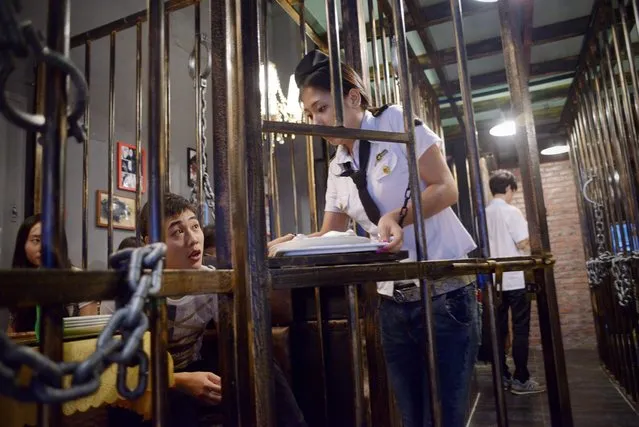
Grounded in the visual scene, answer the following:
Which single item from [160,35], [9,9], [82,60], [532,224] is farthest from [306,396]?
[82,60]

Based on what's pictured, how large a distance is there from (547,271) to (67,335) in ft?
4.93

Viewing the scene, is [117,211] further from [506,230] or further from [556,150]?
[556,150]

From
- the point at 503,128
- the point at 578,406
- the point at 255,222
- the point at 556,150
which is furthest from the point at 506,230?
the point at 255,222

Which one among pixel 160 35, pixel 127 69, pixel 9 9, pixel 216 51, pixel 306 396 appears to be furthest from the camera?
pixel 127 69

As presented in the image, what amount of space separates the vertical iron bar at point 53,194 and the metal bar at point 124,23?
237 centimetres

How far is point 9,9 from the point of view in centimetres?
52

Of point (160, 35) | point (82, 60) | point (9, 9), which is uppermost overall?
point (82, 60)

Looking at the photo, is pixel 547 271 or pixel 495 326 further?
pixel 547 271

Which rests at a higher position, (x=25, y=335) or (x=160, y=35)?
(x=160, y=35)

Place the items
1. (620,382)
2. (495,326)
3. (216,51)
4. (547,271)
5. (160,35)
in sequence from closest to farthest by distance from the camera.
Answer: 1. (160,35)
2. (216,51)
3. (495,326)
4. (547,271)
5. (620,382)

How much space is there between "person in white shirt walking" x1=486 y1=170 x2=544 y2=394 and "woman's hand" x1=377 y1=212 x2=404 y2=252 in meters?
3.22

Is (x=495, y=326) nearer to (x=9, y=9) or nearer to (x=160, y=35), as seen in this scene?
(x=160, y=35)

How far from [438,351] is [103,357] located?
4.51 feet

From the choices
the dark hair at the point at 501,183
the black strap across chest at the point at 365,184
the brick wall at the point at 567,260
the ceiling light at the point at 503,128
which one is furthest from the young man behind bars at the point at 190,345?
the brick wall at the point at 567,260
